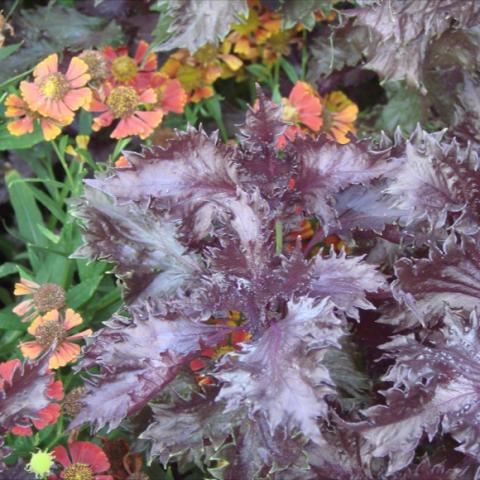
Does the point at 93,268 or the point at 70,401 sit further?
the point at 93,268

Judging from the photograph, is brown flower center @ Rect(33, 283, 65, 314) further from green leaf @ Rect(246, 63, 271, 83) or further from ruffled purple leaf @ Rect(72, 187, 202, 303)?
green leaf @ Rect(246, 63, 271, 83)

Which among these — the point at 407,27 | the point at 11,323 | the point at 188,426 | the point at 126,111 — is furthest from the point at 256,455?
the point at 407,27

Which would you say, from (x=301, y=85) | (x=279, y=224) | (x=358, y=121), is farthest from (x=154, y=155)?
(x=358, y=121)

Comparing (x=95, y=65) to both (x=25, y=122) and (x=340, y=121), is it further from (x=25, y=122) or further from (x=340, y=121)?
(x=340, y=121)

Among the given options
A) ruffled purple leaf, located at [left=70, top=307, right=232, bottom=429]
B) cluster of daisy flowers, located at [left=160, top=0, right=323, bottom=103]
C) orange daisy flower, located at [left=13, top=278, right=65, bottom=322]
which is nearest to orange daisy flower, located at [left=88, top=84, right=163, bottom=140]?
cluster of daisy flowers, located at [left=160, top=0, right=323, bottom=103]

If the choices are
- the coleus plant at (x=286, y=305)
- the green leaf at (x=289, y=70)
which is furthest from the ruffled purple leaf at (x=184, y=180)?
the green leaf at (x=289, y=70)

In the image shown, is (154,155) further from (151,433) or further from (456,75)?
(456,75)
